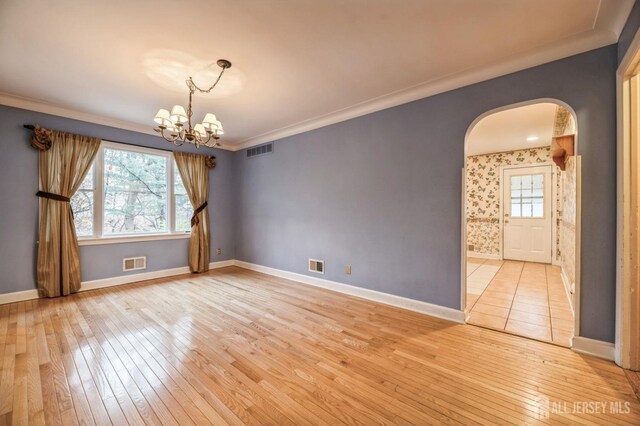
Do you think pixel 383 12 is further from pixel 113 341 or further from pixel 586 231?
pixel 113 341

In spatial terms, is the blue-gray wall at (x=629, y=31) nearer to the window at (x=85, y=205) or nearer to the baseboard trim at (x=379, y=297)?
the baseboard trim at (x=379, y=297)

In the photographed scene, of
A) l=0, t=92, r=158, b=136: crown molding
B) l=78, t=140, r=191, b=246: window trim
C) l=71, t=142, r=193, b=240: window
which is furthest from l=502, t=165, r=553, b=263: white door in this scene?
l=0, t=92, r=158, b=136: crown molding

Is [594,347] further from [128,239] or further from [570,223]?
[128,239]

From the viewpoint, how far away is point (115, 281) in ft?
14.4

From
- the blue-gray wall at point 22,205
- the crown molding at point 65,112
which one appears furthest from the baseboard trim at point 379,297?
the crown molding at point 65,112

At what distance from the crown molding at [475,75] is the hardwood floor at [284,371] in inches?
106

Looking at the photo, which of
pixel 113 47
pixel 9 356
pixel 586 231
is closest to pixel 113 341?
pixel 9 356

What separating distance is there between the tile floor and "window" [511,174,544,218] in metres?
1.41

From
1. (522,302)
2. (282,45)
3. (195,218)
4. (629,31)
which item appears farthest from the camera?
(195,218)

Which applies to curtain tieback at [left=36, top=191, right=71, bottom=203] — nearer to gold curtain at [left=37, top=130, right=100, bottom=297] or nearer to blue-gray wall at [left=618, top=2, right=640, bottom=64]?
gold curtain at [left=37, top=130, right=100, bottom=297]

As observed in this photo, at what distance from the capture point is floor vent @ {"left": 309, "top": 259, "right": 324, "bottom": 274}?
4316 mm

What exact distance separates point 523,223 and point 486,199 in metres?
0.98

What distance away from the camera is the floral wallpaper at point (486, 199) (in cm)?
653

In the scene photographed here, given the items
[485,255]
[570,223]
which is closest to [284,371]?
[570,223]
